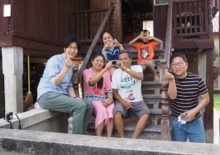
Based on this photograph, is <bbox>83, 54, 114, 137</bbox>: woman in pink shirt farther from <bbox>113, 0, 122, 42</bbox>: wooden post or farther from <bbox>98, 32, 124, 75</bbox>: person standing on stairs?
<bbox>113, 0, 122, 42</bbox>: wooden post

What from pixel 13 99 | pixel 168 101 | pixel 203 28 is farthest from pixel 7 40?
pixel 203 28

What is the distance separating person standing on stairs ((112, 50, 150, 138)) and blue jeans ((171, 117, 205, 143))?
608 millimetres

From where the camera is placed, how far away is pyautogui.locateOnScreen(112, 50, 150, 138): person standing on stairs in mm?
3113

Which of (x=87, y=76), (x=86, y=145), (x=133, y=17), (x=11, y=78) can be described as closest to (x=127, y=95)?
(x=87, y=76)

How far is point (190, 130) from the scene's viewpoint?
248 centimetres

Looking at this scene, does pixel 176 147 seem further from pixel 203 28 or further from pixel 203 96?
pixel 203 28

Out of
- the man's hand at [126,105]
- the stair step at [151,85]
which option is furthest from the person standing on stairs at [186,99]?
the stair step at [151,85]

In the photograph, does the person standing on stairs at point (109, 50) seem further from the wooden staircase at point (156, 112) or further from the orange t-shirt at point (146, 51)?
the orange t-shirt at point (146, 51)

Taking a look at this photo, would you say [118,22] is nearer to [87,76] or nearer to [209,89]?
[209,89]

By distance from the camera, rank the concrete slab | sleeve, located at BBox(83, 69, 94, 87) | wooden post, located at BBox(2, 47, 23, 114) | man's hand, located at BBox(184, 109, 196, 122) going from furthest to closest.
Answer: wooden post, located at BBox(2, 47, 23, 114) → sleeve, located at BBox(83, 69, 94, 87) → man's hand, located at BBox(184, 109, 196, 122) → the concrete slab

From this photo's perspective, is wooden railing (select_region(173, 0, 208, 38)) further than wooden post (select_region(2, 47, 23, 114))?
Yes

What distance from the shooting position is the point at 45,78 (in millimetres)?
2934

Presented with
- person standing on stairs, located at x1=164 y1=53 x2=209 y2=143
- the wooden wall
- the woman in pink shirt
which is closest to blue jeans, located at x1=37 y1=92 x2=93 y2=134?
the woman in pink shirt

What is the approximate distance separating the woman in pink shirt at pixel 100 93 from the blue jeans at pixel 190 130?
36.1 inches
